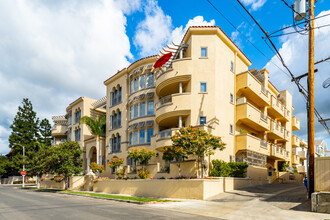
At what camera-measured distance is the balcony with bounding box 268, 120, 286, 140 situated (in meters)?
35.2

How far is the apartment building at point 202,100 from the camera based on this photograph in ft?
87.2

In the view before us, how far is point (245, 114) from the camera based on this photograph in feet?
93.8

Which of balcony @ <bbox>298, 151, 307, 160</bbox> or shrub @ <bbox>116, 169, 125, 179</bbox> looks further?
balcony @ <bbox>298, 151, 307, 160</bbox>

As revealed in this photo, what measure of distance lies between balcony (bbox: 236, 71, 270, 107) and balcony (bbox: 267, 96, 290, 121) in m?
2.41

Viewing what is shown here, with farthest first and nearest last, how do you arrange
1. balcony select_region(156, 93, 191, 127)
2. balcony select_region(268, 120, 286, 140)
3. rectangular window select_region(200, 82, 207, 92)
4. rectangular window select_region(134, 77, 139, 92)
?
rectangular window select_region(134, 77, 139, 92), balcony select_region(268, 120, 286, 140), rectangular window select_region(200, 82, 207, 92), balcony select_region(156, 93, 191, 127)

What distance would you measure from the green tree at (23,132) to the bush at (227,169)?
5316 centimetres

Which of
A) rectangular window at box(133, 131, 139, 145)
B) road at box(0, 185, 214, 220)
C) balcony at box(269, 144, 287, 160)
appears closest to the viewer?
road at box(0, 185, 214, 220)

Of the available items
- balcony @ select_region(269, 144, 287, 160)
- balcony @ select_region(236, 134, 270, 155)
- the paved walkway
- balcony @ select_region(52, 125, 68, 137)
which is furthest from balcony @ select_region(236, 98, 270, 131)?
balcony @ select_region(52, 125, 68, 137)

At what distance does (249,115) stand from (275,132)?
938cm

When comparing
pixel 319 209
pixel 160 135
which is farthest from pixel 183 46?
pixel 319 209

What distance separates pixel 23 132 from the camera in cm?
6588

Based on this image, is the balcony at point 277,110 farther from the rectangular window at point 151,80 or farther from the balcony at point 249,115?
the rectangular window at point 151,80

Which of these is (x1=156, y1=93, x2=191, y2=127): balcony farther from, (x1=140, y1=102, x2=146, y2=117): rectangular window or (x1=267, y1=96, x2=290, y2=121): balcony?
(x1=267, y1=96, x2=290, y2=121): balcony

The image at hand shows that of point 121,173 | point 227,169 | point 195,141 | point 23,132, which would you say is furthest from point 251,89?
point 23,132
